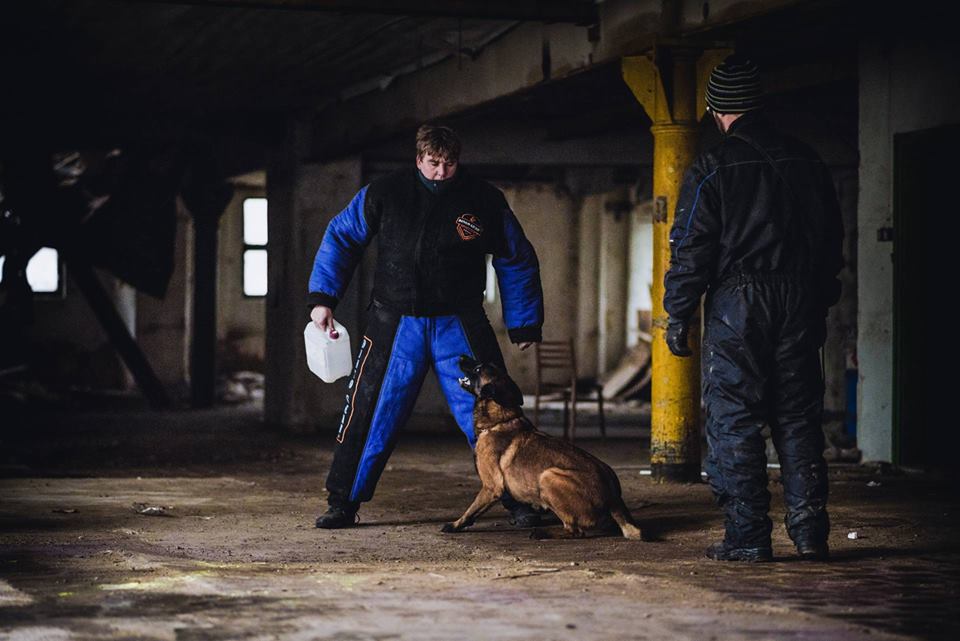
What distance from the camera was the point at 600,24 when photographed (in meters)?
8.51

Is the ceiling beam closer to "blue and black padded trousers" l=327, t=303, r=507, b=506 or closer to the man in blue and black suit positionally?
the man in blue and black suit

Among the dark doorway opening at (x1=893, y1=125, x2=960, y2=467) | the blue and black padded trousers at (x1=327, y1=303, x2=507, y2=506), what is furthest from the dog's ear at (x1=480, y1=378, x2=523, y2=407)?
the dark doorway opening at (x1=893, y1=125, x2=960, y2=467)

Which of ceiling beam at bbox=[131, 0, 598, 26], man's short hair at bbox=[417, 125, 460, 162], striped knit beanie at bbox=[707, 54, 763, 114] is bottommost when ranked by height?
man's short hair at bbox=[417, 125, 460, 162]

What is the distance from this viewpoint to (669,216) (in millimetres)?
8164

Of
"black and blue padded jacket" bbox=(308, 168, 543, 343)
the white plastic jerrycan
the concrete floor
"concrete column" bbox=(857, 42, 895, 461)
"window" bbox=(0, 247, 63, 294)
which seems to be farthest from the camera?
"window" bbox=(0, 247, 63, 294)

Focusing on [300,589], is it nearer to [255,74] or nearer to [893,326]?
[893,326]

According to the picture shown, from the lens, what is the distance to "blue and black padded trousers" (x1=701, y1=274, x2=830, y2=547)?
5.09 m

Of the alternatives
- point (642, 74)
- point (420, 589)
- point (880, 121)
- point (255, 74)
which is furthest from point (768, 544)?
point (255, 74)

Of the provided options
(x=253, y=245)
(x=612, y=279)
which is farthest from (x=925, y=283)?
(x=253, y=245)

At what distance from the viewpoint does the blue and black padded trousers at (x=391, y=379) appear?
6.23 m

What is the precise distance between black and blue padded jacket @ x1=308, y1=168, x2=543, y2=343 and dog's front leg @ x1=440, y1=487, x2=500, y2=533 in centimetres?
82

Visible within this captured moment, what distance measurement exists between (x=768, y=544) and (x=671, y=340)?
34.4 inches

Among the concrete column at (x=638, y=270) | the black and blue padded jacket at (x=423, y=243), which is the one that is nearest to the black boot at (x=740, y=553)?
the black and blue padded jacket at (x=423, y=243)

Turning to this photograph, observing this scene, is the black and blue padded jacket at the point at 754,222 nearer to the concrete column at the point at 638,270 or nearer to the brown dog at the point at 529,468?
the brown dog at the point at 529,468
